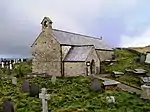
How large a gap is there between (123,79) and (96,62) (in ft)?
27.7

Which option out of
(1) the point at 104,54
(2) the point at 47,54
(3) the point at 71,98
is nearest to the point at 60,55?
(2) the point at 47,54

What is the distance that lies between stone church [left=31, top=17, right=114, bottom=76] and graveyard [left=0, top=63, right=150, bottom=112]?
753 cm

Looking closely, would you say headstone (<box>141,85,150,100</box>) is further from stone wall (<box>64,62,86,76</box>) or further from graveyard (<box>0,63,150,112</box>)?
stone wall (<box>64,62,86,76</box>)

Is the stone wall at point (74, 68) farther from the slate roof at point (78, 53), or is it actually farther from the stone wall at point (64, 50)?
the stone wall at point (64, 50)

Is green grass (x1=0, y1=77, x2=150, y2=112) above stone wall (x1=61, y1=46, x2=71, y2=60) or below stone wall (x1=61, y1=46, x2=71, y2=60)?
below

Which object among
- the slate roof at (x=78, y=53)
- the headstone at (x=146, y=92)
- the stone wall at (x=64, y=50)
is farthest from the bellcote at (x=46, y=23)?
the headstone at (x=146, y=92)

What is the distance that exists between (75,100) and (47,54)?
20.1 m

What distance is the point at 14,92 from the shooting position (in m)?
27.1

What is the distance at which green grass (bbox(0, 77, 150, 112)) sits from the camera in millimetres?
19516

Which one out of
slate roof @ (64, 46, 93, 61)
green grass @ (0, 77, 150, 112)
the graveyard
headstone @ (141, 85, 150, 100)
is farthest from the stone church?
headstone @ (141, 85, 150, 100)

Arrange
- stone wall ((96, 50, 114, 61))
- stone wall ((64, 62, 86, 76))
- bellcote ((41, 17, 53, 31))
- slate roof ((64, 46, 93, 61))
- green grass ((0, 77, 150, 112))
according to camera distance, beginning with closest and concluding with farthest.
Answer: green grass ((0, 77, 150, 112))
stone wall ((64, 62, 86, 76))
slate roof ((64, 46, 93, 61))
bellcote ((41, 17, 53, 31))
stone wall ((96, 50, 114, 61))

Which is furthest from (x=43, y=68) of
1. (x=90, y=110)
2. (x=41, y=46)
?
(x=90, y=110)

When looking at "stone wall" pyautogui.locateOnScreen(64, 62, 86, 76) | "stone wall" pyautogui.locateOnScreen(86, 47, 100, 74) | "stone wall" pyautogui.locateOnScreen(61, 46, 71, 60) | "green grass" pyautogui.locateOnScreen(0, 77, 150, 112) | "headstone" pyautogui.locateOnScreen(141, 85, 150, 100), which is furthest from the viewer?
"stone wall" pyautogui.locateOnScreen(61, 46, 71, 60)

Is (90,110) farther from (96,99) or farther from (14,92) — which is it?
(14,92)
